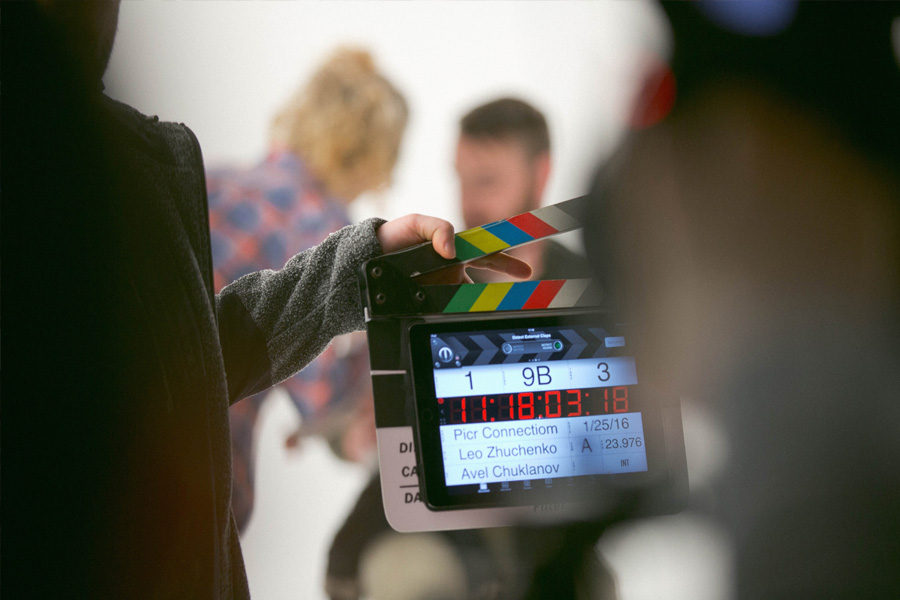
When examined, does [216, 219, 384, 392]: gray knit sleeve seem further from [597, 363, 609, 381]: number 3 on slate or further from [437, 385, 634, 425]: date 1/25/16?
[597, 363, 609, 381]: number 3 on slate

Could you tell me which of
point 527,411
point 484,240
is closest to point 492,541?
point 527,411

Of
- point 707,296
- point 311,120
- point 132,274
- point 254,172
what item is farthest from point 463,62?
point 132,274

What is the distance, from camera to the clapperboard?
1.86ft

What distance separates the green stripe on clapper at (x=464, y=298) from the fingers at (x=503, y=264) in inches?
1.8

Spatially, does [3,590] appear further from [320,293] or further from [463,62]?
[463,62]

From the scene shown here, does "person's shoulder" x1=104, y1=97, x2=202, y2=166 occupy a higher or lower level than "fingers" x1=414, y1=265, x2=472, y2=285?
higher

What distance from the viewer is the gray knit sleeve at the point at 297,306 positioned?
597 mm

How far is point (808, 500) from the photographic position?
1054mm

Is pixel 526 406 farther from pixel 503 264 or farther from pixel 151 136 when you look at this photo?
pixel 151 136

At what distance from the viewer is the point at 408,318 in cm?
58

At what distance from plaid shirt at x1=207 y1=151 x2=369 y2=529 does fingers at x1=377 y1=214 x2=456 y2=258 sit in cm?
44

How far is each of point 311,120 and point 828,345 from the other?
1040 millimetres

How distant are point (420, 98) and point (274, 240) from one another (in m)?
0.37

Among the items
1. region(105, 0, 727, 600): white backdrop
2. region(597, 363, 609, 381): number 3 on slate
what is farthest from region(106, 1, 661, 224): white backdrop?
region(597, 363, 609, 381): number 3 on slate
